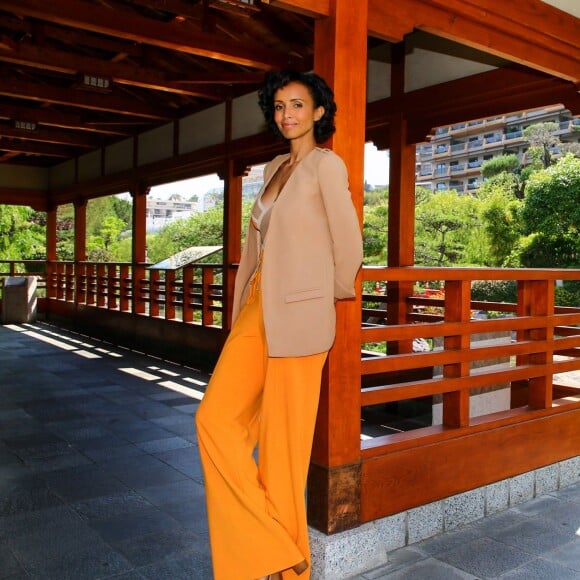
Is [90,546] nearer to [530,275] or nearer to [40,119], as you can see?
[530,275]

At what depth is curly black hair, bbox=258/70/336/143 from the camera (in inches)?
77.8

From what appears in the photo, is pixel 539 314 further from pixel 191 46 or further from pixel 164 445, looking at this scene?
pixel 191 46

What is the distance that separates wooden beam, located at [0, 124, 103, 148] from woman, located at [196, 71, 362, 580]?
24.6 feet

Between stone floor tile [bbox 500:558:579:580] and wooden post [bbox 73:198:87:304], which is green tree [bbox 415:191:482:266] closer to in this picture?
wooden post [bbox 73:198:87:304]

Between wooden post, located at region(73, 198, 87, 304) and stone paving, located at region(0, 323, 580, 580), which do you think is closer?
stone paving, located at region(0, 323, 580, 580)

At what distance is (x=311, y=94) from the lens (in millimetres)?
2012

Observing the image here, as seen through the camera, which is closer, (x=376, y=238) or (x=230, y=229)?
(x=230, y=229)

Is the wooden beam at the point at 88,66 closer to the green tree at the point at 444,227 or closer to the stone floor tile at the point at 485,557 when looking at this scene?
the stone floor tile at the point at 485,557

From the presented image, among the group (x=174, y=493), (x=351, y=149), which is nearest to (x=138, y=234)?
(x=174, y=493)

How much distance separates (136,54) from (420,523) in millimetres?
5590

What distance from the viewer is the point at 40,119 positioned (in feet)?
26.6

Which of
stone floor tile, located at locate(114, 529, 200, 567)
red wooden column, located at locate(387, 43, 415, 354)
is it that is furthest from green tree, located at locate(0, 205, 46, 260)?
stone floor tile, located at locate(114, 529, 200, 567)

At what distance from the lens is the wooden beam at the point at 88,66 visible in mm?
5605

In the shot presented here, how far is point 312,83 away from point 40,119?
704 centimetres
